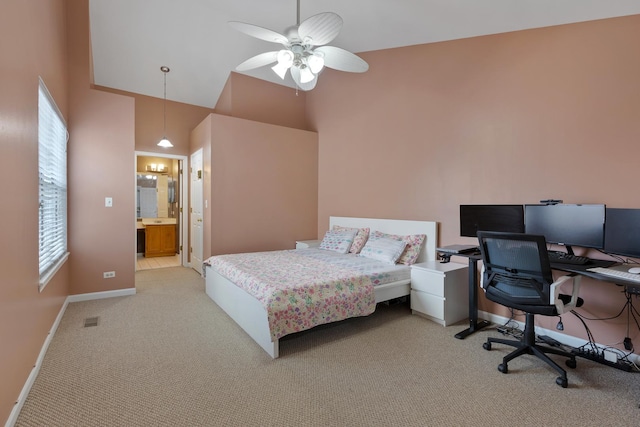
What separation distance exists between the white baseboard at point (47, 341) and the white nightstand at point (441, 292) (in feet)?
10.6

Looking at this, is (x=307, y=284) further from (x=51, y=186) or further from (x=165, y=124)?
(x=165, y=124)

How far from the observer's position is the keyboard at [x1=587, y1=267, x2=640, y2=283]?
6.28ft

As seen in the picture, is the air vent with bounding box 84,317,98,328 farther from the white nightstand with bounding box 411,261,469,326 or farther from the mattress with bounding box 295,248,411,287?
the white nightstand with bounding box 411,261,469,326

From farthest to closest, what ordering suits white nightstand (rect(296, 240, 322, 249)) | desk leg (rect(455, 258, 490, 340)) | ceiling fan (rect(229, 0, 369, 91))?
white nightstand (rect(296, 240, 322, 249))
desk leg (rect(455, 258, 490, 340))
ceiling fan (rect(229, 0, 369, 91))

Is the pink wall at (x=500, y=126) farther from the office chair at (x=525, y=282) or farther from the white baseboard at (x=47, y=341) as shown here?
the white baseboard at (x=47, y=341)

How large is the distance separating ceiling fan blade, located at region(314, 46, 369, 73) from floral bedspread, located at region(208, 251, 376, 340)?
204 cm

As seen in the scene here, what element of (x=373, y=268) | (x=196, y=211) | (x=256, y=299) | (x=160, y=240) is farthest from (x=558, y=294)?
(x=160, y=240)

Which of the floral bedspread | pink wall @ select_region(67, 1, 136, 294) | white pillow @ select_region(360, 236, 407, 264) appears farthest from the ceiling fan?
pink wall @ select_region(67, 1, 136, 294)

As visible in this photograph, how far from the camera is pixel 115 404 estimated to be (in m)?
1.86

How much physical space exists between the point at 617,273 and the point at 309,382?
2.24 meters

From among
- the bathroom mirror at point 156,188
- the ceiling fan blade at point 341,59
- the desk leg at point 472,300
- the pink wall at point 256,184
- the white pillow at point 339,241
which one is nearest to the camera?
the ceiling fan blade at point 341,59

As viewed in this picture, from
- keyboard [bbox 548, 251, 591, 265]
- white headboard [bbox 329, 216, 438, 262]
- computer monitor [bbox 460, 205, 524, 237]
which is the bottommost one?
keyboard [bbox 548, 251, 591, 265]

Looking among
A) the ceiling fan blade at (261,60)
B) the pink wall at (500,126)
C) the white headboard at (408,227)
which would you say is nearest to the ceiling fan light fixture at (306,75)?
the ceiling fan blade at (261,60)

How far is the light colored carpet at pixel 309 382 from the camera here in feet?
5.82
